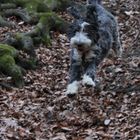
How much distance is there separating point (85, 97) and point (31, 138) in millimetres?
1663

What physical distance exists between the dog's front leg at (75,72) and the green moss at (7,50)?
97.9 inches

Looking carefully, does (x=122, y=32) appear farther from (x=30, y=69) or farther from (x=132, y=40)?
(x=30, y=69)

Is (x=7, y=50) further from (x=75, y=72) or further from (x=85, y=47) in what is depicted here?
(x=85, y=47)

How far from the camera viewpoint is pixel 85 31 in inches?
296

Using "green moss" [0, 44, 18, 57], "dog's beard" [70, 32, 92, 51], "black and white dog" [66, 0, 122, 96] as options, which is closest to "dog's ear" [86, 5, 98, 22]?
"black and white dog" [66, 0, 122, 96]

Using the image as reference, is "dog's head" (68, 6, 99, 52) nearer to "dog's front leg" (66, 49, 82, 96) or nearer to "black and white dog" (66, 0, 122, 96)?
"black and white dog" (66, 0, 122, 96)

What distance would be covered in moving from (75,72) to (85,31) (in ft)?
2.95

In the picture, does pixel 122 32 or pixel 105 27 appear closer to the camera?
pixel 105 27

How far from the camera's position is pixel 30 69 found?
1040 cm

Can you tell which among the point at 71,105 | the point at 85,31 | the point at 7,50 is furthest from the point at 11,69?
the point at 85,31

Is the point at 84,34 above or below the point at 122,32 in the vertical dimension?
above

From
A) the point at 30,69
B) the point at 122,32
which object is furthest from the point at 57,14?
the point at 30,69

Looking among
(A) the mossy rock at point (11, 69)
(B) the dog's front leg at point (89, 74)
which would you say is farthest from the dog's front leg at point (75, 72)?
(A) the mossy rock at point (11, 69)

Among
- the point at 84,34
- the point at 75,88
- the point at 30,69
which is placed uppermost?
the point at 84,34
